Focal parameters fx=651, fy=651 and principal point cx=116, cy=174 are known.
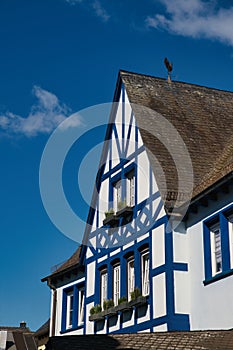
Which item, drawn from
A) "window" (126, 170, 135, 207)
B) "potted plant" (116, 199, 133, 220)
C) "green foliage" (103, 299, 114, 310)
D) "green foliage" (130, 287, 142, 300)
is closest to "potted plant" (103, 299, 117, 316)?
"green foliage" (103, 299, 114, 310)

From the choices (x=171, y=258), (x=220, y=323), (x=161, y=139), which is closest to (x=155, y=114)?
(x=161, y=139)

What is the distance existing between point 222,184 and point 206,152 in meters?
4.26

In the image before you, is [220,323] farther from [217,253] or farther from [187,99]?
[187,99]

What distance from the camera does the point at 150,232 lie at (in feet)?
59.0

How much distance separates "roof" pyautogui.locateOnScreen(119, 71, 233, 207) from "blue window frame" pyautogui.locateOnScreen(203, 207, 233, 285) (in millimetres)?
839

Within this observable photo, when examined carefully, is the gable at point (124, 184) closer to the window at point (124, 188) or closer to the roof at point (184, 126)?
the window at point (124, 188)

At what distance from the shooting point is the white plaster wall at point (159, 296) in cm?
1653

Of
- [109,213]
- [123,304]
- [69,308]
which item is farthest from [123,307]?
[69,308]

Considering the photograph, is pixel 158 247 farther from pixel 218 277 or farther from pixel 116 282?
pixel 116 282

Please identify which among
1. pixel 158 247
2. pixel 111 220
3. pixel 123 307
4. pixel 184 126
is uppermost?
pixel 184 126

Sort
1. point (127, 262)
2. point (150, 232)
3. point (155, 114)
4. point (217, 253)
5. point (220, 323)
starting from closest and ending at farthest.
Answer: point (220, 323) < point (217, 253) < point (150, 232) < point (127, 262) < point (155, 114)

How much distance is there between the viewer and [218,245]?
15.9 meters

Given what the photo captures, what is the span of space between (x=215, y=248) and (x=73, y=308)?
8.79 metres

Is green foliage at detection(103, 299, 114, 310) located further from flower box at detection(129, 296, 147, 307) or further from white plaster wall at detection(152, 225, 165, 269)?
white plaster wall at detection(152, 225, 165, 269)
